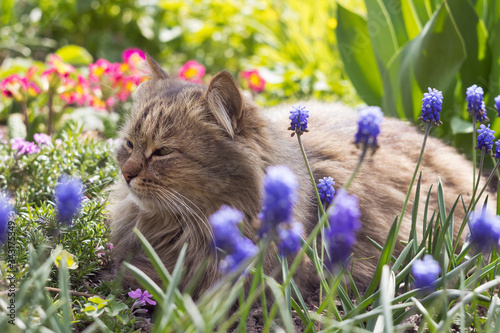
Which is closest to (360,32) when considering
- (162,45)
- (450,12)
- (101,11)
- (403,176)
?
(450,12)

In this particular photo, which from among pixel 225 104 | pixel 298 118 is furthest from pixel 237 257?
pixel 225 104

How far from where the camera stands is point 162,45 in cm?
671

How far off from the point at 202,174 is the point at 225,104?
31 cm

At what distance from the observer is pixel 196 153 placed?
219 cm

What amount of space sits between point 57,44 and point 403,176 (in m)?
5.42

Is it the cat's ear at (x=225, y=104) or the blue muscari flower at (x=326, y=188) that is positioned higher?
the cat's ear at (x=225, y=104)

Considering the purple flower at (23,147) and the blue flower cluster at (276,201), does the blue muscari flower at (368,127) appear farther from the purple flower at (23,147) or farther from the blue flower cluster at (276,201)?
the purple flower at (23,147)

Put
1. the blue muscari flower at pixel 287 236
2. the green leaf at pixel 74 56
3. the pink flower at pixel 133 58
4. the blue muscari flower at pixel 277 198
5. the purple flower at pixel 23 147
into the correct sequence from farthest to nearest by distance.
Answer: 1. the green leaf at pixel 74 56
2. the pink flower at pixel 133 58
3. the purple flower at pixel 23 147
4. the blue muscari flower at pixel 287 236
5. the blue muscari flower at pixel 277 198

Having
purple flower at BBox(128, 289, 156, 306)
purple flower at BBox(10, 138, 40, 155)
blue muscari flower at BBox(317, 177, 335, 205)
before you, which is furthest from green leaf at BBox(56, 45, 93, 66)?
blue muscari flower at BBox(317, 177, 335, 205)

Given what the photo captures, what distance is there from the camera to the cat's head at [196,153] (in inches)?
84.8

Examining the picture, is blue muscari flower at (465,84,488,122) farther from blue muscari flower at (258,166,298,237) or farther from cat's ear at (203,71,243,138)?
blue muscari flower at (258,166,298,237)

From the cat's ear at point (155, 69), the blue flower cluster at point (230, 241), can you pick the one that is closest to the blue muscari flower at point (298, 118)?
the blue flower cluster at point (230, 241)

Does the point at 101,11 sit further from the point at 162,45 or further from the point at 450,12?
the point at 450,12

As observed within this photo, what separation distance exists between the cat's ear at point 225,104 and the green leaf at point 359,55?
1818 millimetres
